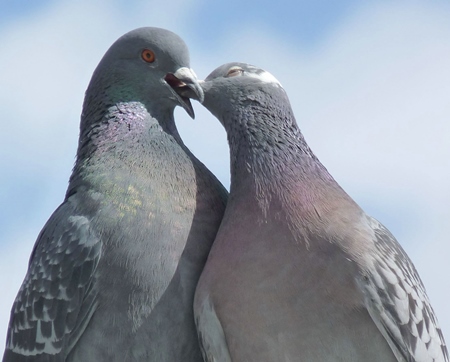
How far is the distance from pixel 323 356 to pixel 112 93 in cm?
268

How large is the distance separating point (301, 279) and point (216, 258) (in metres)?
0.62

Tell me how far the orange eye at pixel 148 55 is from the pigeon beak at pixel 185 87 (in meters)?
0.18

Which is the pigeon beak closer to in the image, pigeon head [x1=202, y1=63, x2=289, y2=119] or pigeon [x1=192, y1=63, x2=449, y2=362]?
pigeon head [x1=202, y1=63, x2=289, y2=119]

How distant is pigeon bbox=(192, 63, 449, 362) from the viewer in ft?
17.6

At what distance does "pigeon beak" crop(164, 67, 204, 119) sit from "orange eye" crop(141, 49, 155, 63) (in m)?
0.18

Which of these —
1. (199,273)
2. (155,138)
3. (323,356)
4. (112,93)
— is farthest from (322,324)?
(112,93)

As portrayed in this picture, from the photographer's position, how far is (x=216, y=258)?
565cm

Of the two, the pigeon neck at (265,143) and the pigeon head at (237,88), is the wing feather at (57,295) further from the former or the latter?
the pigeon head at (237,88)

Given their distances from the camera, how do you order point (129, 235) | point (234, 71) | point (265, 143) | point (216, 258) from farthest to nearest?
point (234, 71), point (265, 143), point (129, 235), point (216, 258)

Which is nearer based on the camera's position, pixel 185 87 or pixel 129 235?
pixel 129 235

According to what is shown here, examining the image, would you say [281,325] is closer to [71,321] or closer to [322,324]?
[322,324]

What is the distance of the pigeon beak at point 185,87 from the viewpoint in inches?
250

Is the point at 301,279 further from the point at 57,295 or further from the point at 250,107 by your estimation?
the point at 57,295

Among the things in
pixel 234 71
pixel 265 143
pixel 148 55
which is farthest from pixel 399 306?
pixel 148 55
